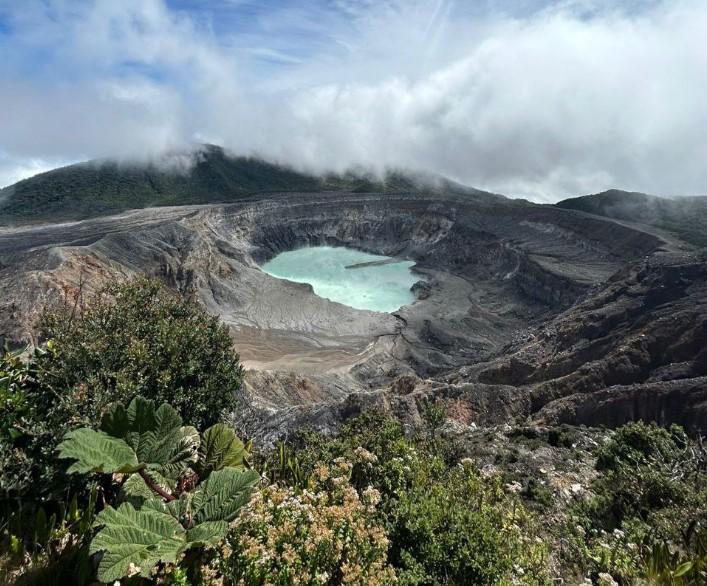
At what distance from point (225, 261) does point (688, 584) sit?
62.3 metres

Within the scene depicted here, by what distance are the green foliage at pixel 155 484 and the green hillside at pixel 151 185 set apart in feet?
276

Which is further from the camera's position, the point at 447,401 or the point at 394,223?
the point at 394,223

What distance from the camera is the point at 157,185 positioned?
10819 centimetres

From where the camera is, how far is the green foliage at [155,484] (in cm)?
377

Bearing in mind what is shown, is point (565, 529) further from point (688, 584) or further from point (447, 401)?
point (447, 401)

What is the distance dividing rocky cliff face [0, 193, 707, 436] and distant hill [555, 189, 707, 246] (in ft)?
42.7

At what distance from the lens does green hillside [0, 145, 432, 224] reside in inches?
3260

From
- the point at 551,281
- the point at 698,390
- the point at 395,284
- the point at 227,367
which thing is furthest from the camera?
the point at 395,284

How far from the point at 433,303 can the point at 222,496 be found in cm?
5945

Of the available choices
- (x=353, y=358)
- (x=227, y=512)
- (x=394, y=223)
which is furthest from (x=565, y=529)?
(x=394, y=223)

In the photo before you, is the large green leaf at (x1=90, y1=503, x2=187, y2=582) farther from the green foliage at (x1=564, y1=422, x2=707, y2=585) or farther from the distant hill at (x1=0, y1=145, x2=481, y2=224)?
the distant hill at (x1=0, y1=145, x2=481, y2=224)

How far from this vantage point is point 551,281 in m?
57.7

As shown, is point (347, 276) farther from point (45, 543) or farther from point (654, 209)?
point (45, 543)

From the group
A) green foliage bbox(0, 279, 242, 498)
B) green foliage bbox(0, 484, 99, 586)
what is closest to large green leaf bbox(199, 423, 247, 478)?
green foliage bbox(0, 279, 242, 498)
